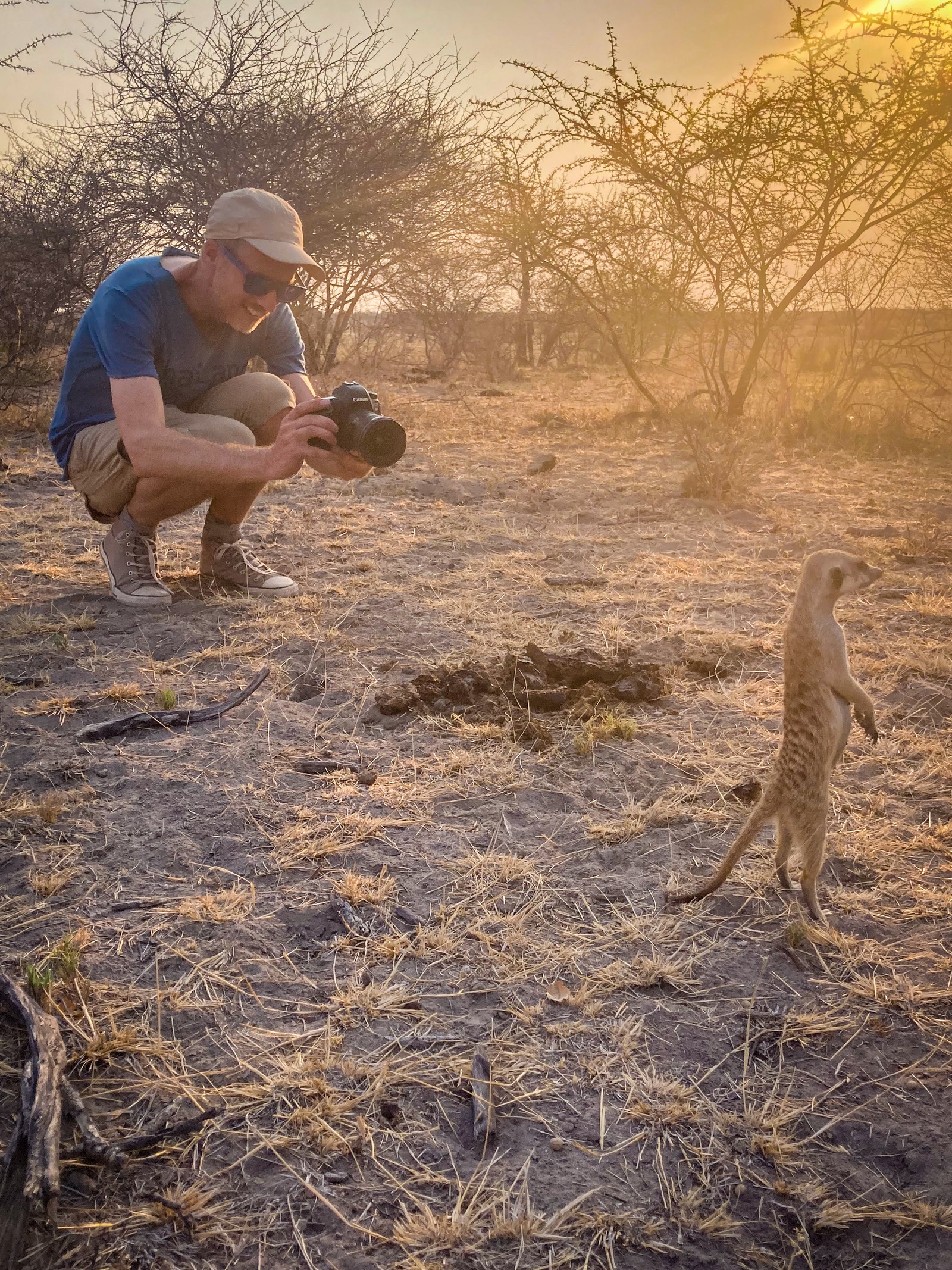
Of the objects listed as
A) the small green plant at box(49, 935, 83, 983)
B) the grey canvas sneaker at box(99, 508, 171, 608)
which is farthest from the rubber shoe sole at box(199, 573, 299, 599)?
the small green plant at box(49, 935, 83, 983)

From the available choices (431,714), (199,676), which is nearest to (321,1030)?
(431,714)

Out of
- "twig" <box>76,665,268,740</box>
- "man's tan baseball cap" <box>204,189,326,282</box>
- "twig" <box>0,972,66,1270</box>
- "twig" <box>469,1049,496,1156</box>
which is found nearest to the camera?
"twig" <box>0,972,66,1270</box>

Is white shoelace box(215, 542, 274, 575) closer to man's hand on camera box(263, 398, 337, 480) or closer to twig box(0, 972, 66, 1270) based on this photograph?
man's hand on camera box(263, 398, 337, 480)

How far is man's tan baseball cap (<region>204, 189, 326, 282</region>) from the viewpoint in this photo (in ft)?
11.4

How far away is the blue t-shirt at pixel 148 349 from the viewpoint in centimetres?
361

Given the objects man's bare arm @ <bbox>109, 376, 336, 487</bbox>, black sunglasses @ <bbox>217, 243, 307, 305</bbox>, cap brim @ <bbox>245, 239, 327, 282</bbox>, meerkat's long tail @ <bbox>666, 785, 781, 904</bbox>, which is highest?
cap brim @ <bbox>245, 239, 327, 282</bbox>

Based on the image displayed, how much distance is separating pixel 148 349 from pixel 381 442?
1.20m

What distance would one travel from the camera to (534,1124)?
1.68 meters

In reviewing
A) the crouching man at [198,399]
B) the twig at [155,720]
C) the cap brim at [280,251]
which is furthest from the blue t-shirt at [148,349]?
the twig at [155,720]

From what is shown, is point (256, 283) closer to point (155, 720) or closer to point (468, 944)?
point (155, 720)

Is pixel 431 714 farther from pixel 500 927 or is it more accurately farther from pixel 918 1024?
pixel 918 1024

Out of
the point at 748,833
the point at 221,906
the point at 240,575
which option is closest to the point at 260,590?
the point at 240,575

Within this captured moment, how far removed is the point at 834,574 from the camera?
2301 mm

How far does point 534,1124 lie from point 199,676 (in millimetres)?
2398
